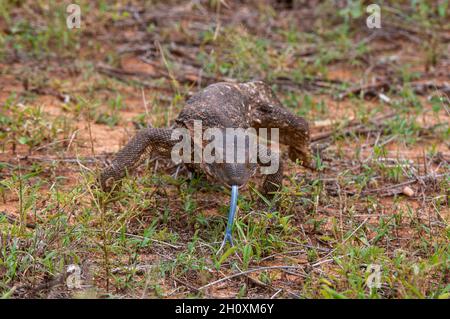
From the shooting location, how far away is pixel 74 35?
25.2 ft

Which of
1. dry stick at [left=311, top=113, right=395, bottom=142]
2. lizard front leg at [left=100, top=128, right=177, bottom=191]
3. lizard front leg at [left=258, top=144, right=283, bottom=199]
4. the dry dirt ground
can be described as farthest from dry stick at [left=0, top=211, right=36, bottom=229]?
dry stick at [left=311, top=113, right=395, bottom=142]

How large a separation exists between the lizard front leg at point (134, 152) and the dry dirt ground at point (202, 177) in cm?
15

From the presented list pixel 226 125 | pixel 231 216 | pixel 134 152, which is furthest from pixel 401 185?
pixel 134 152

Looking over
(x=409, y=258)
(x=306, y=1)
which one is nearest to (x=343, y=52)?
(x=306, y=1)

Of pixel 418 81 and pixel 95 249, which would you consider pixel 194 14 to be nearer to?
pixel 418 81

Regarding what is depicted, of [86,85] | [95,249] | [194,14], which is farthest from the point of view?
[194,14]

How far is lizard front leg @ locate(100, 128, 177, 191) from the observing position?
4.86 m

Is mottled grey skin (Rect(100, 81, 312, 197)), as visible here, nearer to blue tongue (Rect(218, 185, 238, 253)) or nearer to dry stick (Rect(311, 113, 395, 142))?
blue tongue (Rect(218, 185, 238, 253))

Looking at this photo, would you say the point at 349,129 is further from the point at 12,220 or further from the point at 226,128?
the point at 12,220

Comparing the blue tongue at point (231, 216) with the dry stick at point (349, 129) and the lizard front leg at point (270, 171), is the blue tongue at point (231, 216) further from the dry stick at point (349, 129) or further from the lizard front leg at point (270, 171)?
the dry stick at point (349, 129)

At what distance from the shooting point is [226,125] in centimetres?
467

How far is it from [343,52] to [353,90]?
92 centimetres

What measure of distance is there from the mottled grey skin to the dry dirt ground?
0.58ft

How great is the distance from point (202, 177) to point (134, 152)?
56 cm
